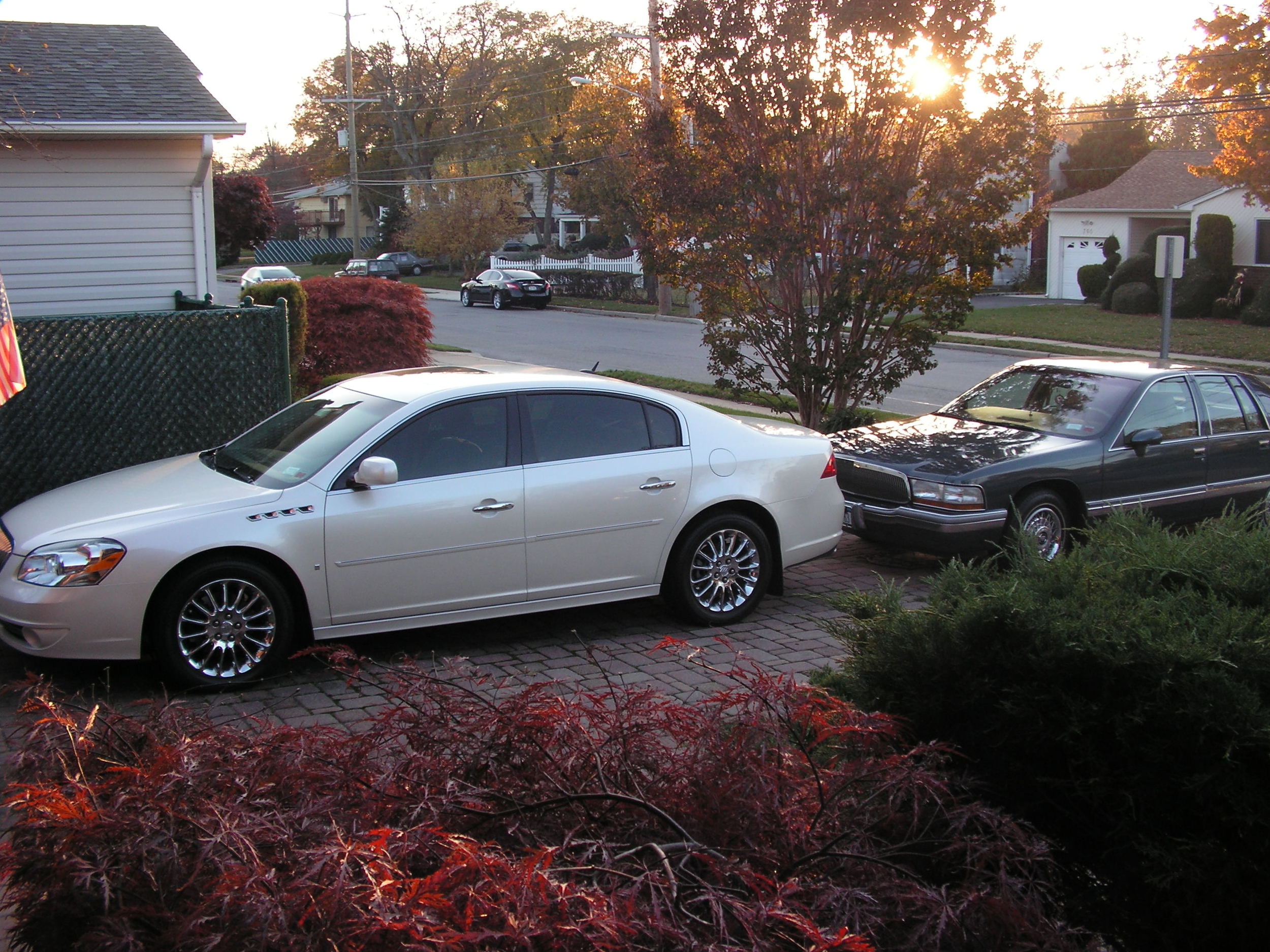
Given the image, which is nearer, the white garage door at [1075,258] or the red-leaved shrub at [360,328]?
the red-leaved shrub at [360,328]

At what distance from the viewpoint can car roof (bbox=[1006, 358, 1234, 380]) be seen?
9.21m

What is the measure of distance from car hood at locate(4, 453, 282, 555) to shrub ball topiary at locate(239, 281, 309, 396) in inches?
305

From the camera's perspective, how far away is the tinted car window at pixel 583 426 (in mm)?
6668

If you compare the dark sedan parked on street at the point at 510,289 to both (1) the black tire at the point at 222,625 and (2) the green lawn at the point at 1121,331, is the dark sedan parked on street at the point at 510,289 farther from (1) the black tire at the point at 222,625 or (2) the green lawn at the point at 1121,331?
(1) the black tire at the point at 222,625

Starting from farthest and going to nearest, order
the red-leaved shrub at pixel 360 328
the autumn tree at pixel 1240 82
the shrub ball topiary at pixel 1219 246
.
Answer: the shrub ball topiary at pixel 1219 246 → the autumn tree at pixel 1240 82 → the red-leaved shrub at pixel 360 328

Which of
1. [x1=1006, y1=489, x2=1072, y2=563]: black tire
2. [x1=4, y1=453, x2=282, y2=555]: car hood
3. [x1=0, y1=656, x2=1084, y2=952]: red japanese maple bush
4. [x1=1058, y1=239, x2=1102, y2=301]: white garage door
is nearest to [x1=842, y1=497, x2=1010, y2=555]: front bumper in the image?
[x1=1006, y1=489, x2=1072, y2=563]: black tire

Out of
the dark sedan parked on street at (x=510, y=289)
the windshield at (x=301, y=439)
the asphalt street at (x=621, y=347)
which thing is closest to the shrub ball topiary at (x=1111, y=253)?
the asphalt street at (x=621, y=347)

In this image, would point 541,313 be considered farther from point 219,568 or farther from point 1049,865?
point 1049,865

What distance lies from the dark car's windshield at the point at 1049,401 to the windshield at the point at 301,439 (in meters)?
5.03

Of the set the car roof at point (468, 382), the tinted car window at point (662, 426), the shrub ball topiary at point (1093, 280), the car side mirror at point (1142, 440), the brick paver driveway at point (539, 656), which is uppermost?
the shrub ball topiary at point (1093, 280)

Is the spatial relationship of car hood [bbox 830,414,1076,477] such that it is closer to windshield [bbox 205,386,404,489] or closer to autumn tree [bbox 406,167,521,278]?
windshield [bbox 205,386,404,489]

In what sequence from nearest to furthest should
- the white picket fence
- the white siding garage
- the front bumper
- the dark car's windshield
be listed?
1. the front bumper
2. the dark car's windshield
3. the white siding garage
4. the white picket fence

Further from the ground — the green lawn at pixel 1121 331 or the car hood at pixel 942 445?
the green lawn at pixel 1121 331

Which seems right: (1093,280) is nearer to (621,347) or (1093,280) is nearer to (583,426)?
(621,347)
